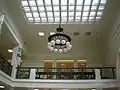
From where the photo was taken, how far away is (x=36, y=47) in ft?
48.6

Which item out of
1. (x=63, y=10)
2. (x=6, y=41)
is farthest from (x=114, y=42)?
(x=6, y=41)

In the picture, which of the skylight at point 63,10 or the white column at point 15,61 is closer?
the skylight at point 63,10

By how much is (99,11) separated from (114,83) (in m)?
4.14

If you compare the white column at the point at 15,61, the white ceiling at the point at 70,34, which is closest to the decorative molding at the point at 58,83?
the white column at the point at 15,61

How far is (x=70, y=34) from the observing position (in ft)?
42.2

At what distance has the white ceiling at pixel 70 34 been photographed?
10016 millimetres

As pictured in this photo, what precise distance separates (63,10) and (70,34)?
2.80 m

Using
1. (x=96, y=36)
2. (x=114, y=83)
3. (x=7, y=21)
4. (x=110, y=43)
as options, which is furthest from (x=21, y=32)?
(x=114, y=83)

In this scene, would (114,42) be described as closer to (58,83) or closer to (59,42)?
(58,83)

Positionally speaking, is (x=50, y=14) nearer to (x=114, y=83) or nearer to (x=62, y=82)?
(x=62, y=82)

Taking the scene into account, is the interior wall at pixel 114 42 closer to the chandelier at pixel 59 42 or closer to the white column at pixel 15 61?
the chandelier at pixel 59 42

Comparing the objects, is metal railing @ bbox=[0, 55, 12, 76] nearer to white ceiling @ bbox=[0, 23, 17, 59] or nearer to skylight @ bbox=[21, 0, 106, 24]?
white ceiling @ bbox=[0, 23, 17, 59]

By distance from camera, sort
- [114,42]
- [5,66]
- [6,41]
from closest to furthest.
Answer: [5,66] < [114,42] < [6,41]

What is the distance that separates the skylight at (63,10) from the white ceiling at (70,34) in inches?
14.0
